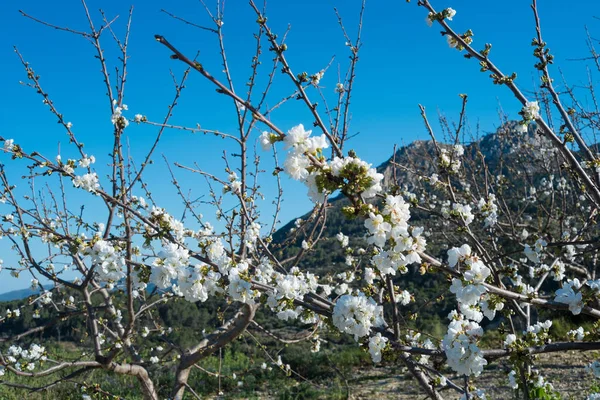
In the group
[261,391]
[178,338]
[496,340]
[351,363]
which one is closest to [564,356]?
[496,340]

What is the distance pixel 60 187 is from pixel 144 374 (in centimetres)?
244

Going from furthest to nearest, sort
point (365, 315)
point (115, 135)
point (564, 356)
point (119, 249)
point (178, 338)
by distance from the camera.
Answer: point (178, 338) < point (564, 356) < point (115, 135) < point (119, 249) < point (365, 315)

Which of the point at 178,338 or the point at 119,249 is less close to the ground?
the point at 119,249

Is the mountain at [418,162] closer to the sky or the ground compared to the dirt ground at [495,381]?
closer to the sky

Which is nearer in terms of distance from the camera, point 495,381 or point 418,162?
point 495,381

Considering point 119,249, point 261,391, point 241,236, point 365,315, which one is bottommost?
point 261,391

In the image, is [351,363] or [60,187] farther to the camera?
[351,363]

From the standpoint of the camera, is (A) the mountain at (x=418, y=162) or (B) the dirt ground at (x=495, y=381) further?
(B) the dirt ground at (x=495, y=381)

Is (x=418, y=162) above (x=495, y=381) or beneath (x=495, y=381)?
above

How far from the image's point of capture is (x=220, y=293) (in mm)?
2461

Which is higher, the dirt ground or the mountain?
the mountain

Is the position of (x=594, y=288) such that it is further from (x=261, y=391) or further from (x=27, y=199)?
(x=261, y=391)

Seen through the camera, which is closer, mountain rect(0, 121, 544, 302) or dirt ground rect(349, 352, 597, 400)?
mountain rect(0, 121, 544, 302)

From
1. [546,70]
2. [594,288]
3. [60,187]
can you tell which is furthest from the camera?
[60,187]
